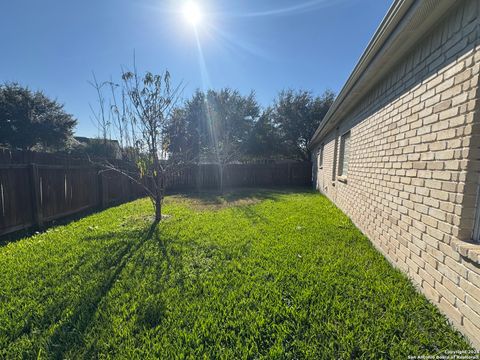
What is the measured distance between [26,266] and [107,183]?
456 cm

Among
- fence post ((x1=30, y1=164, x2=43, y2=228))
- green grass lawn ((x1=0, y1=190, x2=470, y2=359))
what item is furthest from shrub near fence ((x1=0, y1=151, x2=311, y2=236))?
green grass lawn ((x1=0, y1=190, x2=470, y2=359))

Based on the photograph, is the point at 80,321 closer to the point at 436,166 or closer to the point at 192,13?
the point at 436,166

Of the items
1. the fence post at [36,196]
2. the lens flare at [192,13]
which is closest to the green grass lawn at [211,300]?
the fence post at [36,196]

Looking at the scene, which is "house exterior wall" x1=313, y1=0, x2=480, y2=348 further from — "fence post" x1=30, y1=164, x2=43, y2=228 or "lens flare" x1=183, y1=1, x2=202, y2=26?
"fence post" x1=30, y1=164, x2=43, y2=228

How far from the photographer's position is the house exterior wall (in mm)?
1693

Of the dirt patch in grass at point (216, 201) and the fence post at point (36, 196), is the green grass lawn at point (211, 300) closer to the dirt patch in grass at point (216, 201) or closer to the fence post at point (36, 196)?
the fence post at point (36, 196)

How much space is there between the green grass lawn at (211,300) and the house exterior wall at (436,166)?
329 millimetres

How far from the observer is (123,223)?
484cm

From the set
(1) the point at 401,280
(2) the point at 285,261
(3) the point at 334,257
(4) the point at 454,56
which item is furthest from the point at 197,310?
(4) the point at 454,56

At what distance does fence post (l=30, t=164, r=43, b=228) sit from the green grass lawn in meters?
0.78

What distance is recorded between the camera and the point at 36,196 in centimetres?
442

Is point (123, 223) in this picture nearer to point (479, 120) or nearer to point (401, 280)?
point (401, 280)

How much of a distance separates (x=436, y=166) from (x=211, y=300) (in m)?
2.67

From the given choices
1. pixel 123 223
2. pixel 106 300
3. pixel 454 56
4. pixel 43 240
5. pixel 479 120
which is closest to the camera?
pixel 479 120
